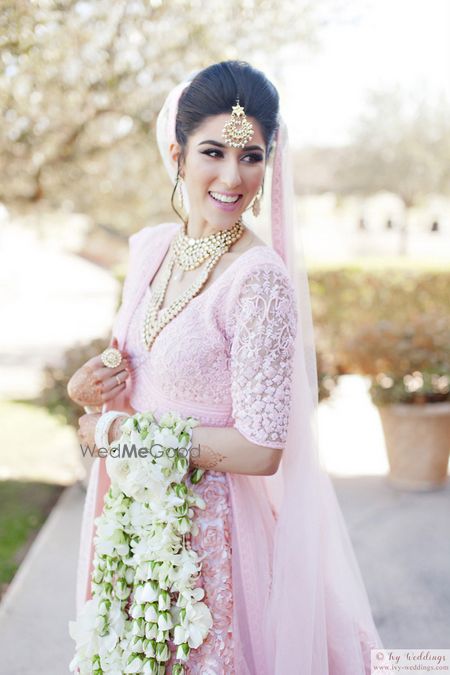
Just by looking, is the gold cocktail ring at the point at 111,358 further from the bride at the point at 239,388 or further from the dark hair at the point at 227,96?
the dark hair at the point at 227,96

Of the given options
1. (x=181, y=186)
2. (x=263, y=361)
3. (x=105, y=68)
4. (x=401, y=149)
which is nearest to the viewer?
(x=263, y=361)

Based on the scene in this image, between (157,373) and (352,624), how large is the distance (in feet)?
3.26

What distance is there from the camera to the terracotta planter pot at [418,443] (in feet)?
17.1

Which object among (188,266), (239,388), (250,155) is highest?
(250,155)

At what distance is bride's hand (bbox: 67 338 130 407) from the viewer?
215 centimetres

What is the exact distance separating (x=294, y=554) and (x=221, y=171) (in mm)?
1106

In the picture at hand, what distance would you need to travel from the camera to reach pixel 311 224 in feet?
141

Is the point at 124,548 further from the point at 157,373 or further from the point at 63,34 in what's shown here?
→ the point at 63,34

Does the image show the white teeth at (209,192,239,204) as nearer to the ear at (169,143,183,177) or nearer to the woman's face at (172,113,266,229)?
the woman's face at (172,113,266,229)

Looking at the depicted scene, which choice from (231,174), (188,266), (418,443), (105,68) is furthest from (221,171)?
(105,68)

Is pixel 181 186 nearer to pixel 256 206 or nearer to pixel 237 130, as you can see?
pixel 256 206

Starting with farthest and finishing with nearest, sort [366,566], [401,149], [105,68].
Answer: [401,149] → [105,68] → [366,566]

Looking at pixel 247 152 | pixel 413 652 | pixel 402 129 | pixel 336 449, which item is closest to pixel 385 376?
pixel 336 449

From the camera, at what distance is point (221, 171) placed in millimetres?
1938
